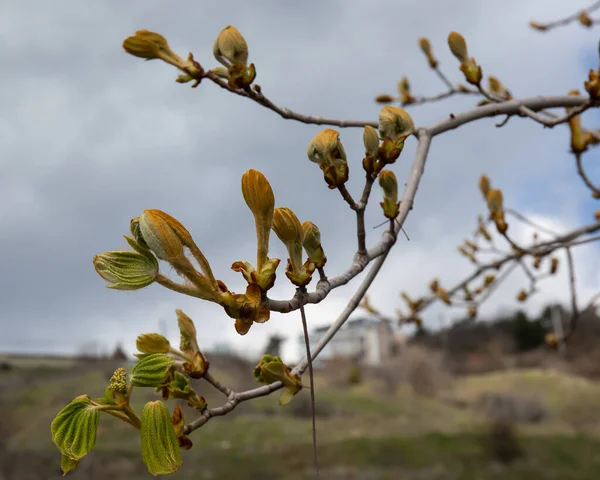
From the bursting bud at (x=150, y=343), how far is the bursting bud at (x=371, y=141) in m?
0.32

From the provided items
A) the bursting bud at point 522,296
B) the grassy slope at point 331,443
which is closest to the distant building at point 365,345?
the grassy slope at point 331,443

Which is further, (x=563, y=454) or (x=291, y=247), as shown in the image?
(x=563, y=454)

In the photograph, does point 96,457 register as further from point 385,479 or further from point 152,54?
point 152,54

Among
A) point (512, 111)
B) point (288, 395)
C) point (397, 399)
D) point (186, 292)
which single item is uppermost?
point (512, 111)

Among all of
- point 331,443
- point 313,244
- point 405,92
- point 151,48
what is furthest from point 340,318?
point 331,443

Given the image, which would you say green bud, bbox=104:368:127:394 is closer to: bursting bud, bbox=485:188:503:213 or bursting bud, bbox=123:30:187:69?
bursting bud, bbox=123:30:187:69

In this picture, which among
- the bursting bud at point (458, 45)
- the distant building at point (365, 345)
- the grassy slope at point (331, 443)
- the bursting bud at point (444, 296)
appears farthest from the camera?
the distant building at point (365, 345)

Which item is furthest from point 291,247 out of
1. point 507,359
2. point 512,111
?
point 507,359

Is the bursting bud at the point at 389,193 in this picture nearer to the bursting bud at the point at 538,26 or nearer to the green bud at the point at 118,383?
the green bud at the point at 118,383

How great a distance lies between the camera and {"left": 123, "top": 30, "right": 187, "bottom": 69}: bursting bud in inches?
34.8

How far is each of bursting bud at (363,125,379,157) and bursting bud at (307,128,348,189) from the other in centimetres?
4

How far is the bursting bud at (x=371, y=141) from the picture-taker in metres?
0.69

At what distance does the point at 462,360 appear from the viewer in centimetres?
2648

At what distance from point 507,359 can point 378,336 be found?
6259 millimetres
